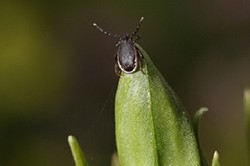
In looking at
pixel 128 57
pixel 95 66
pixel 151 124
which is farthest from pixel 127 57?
pixel 95 66

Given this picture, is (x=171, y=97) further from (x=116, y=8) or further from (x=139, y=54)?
(x=116, y=8)

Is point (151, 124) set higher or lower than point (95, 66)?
lower

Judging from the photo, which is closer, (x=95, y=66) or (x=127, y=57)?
(x=127, y=57)

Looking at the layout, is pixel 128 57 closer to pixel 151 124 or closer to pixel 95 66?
pixel 151 124

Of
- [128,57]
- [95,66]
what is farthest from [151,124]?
[95,66]

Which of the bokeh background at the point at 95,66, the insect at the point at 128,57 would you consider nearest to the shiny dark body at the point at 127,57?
the insect at the point at 128,57

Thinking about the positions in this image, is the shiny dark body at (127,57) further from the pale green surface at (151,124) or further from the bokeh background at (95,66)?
the bokeh background at (95,66)

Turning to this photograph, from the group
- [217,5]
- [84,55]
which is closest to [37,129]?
[84,55]
